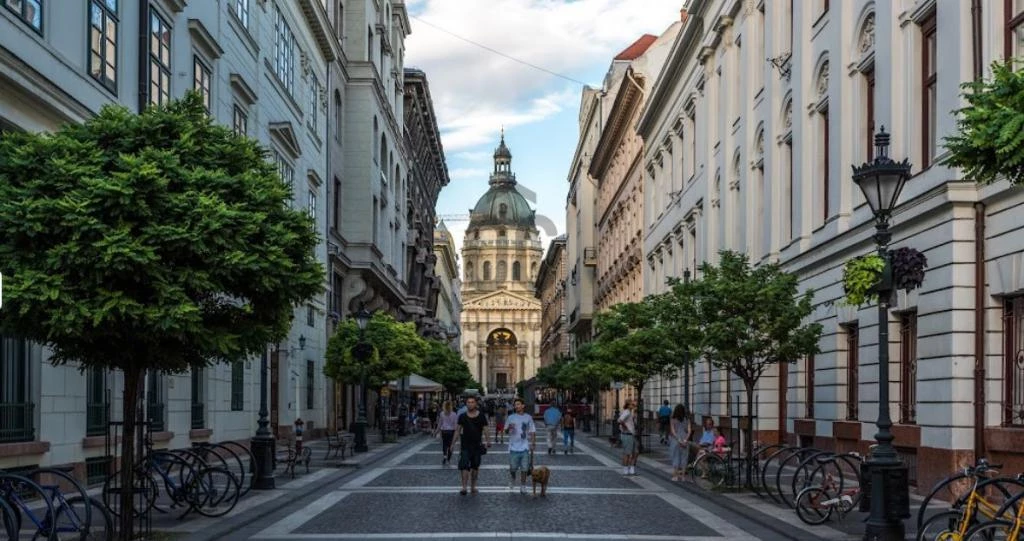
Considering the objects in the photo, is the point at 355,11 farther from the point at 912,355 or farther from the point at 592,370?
the point at 912,355

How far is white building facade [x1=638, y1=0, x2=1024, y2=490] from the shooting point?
18016 millimetres

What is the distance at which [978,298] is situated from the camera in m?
18.3

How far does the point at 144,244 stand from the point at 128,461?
7.91 ft

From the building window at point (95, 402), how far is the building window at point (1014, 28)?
14345 millimetres

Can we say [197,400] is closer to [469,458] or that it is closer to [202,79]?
[202,79]

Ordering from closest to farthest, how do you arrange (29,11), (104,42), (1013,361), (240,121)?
1. (29,11)
2. (1013,361)
3. (104,42)
4. (240,121)

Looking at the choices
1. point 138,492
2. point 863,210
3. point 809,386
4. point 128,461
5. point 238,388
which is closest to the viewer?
point 128,461

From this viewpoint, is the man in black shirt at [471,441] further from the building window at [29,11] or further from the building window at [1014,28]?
the building window at [1014,28]

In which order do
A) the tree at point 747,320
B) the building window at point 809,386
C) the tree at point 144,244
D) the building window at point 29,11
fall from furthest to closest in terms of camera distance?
the building window at point 809,386, the tree at point 747,320, the building window at point 29,11, the tree at point 144,244

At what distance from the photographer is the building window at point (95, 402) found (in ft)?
67.7

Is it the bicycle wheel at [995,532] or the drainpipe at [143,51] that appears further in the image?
the drainpipe at [143,51]

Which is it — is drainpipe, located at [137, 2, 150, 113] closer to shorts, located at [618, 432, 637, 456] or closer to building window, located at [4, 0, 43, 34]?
building window, located at [4, 0, 43, 34]

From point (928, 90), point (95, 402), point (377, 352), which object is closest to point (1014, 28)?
point (928, 90)

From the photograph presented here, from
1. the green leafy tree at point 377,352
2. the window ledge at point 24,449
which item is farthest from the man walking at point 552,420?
the window ledge at point 24,449
